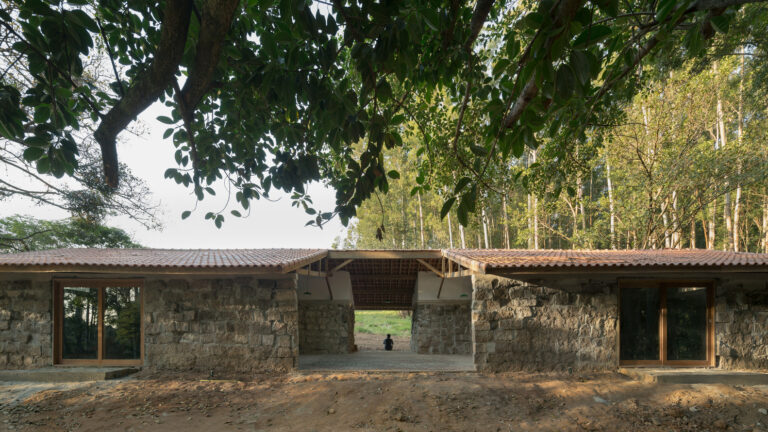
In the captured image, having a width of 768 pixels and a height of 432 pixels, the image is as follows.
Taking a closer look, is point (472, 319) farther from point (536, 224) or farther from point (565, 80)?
point (536, 224)

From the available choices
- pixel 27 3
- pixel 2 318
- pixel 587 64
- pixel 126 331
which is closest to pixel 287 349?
pixel 126 331

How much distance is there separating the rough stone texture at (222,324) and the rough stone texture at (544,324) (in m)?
3.20

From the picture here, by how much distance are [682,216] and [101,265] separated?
46.4 ft

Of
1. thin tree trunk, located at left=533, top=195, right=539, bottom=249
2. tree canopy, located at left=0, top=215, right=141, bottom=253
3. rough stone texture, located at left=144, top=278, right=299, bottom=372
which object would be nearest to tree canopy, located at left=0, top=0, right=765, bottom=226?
rough stone texture, located at left=144, top=278, right=299, bottom=372

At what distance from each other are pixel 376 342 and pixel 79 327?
1247 cm

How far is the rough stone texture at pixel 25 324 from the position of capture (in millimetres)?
6699

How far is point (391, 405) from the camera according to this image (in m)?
5.41

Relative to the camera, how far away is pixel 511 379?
20.7 feet

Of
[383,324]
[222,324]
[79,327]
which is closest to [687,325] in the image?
[222,324]

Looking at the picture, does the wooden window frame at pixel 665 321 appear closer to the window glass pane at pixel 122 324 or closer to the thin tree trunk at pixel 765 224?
the window glass pane at pixel 122 324

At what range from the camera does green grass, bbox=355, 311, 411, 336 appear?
21642mm

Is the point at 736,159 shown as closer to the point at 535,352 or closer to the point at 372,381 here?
the point at 535,352

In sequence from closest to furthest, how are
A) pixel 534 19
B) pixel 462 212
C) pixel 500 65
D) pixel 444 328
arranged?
pixel 534 19, pixel 462 212, pixel 500 65, pixel 444 328

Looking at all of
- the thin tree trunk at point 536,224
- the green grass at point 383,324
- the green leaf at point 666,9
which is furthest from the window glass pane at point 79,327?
the green grass at point 383,324
